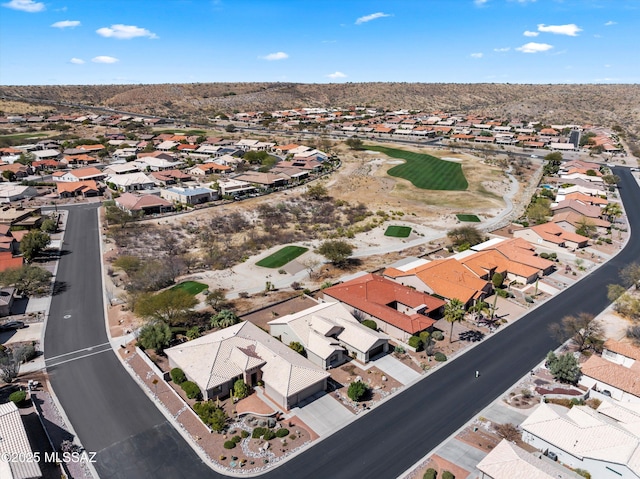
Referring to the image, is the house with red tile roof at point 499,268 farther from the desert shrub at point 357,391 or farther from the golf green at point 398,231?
the desert shrub at point 357,391

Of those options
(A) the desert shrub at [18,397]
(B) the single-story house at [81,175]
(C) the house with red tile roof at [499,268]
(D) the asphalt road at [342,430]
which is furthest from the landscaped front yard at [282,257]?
(B) the single-story house at [81,175]

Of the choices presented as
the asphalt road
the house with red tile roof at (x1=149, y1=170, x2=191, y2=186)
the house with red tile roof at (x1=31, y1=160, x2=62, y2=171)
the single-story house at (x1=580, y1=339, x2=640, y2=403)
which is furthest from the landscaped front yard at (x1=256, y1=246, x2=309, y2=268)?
the house with red tile roof at (x1=31, y1=160, x2=62, y2=171)

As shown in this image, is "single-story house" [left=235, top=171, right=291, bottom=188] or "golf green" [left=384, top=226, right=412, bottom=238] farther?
"single-story house" [left=235, top=171, right=291, bottom=188]

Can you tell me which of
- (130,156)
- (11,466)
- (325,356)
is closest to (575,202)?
(325,356)

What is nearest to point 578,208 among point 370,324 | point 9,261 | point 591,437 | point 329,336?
point 370,324

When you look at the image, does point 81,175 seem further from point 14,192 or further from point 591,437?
point 591,437

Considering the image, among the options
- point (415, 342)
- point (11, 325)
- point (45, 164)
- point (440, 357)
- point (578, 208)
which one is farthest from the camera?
point (45, 164)

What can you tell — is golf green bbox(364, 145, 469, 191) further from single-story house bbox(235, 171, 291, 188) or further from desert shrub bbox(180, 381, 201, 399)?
desert shrub bbox(180, 381, 201, 399)
